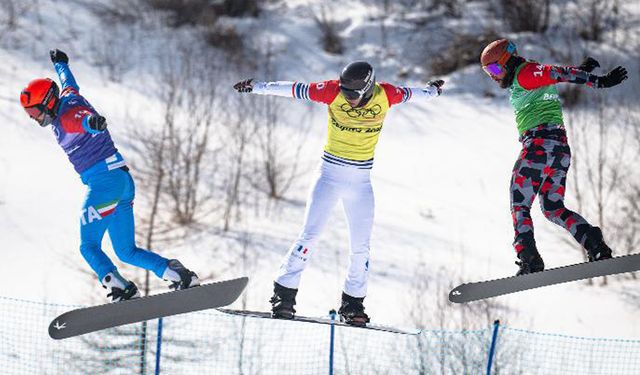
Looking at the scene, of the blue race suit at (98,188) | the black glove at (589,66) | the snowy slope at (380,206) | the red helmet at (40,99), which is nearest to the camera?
the red helmet at (40,99)

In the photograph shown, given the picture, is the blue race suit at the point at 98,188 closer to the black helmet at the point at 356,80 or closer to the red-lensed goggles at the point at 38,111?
the red-lensed goggles at the point at 38,111

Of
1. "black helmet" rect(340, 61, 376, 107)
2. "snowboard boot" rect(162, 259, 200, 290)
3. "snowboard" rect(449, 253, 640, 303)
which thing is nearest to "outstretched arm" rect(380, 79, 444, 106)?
"black helmet" rect(340, 61, 376, 107)

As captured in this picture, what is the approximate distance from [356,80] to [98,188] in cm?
224

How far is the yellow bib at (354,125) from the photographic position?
6.88 metres

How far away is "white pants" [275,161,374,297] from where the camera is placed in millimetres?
6973

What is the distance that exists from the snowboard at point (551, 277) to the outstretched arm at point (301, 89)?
2.10 m

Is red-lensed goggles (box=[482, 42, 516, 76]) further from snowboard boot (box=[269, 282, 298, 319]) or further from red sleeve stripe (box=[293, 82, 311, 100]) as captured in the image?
snowboard boot (box=[269, 282, 298, 319])

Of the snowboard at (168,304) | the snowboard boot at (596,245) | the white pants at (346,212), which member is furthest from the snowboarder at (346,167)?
the snowboard boot at (596,245)

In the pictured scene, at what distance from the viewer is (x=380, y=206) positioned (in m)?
18.9

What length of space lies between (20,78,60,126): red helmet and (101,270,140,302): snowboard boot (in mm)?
1342

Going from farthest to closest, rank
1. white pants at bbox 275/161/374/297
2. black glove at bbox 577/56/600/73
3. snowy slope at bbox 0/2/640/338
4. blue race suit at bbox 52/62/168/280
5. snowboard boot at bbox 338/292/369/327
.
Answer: snowy slope at bbox 0/2/640/338, snowboard boot at bbox 338/292/369/327, black glove at bbox 577/56/600/73, white pants at bbox 275/161/374/297, blue race suit at bbox 52/62/168/280

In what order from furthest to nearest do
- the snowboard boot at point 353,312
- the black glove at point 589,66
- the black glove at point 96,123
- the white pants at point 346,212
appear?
the snowboard boot at point 353,312 → the black glove at point 589,66 → the white pants at point 346,212 → the black glove at point 96,123

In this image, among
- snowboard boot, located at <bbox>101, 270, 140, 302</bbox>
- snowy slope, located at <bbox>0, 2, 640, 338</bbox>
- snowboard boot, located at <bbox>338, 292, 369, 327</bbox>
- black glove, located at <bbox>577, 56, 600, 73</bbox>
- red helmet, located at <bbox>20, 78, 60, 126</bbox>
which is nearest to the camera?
red helmet, located at <bbox>20, 78, 60, 126</bbox>

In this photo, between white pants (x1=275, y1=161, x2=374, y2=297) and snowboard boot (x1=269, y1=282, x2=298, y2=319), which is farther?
snowboard boot (x1=269, y1=282, x2=298, y2=319)
